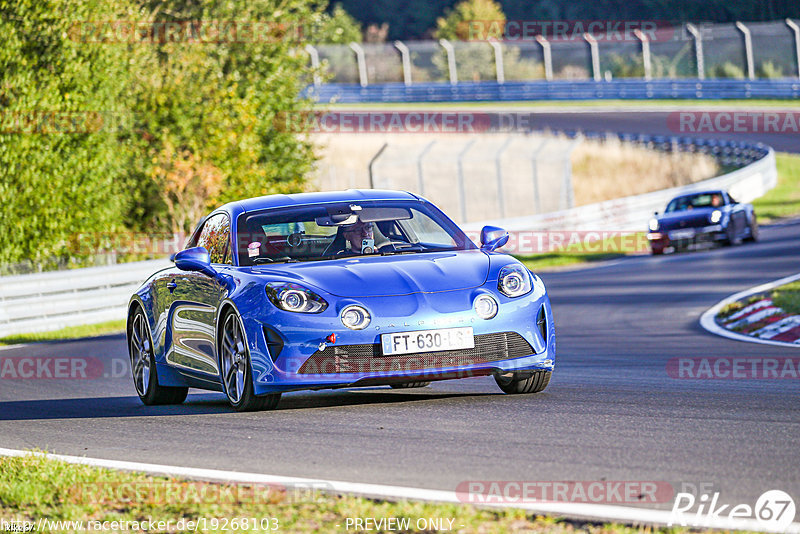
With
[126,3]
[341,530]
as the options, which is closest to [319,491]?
[341,530]

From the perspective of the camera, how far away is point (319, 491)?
5.75m

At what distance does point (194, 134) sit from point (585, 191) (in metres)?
17.0

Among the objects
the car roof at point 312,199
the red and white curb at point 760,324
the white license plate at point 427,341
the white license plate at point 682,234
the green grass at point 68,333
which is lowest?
the red and white curb at point 760,324

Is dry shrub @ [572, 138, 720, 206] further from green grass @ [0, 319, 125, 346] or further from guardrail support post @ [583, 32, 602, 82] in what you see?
green grass @ [0, 319, 125, 346]

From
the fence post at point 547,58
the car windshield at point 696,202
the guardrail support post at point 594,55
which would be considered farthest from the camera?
the fence post at point 547,58

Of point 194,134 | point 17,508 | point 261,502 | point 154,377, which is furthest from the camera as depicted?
point 194,134

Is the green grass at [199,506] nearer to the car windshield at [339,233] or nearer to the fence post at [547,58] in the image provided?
the car windshield at [339,233]

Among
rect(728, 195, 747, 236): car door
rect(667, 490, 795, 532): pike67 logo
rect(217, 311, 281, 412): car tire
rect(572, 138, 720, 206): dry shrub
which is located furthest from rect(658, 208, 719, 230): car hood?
rect(667, 490, 795, 532): pike67 logo

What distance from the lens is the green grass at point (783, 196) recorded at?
36312 millimetres

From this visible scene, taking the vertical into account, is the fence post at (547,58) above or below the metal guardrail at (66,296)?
above

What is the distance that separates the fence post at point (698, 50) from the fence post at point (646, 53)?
1.90m

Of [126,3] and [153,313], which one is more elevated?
[126,3]

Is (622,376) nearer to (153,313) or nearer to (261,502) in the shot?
(153,313)

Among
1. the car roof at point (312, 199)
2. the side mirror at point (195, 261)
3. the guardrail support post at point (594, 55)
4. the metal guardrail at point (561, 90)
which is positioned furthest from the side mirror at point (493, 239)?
the guardrail support post at point (594, 55)
